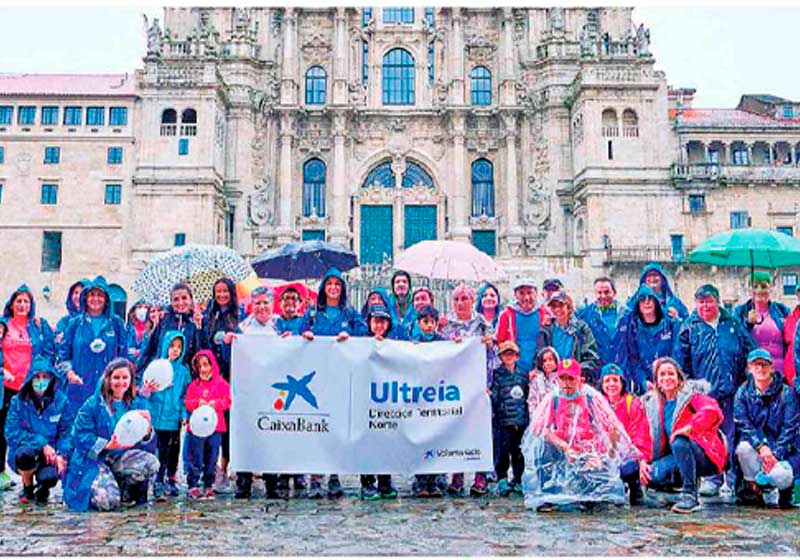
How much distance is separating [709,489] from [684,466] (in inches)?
56.9

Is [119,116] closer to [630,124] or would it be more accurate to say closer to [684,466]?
[630,124]

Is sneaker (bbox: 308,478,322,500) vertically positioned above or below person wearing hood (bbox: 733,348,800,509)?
below

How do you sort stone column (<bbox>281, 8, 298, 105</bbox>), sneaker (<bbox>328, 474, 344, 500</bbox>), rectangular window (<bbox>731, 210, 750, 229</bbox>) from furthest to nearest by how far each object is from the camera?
stone column (<bbox>281, 8, 298, 105</bbox>) < rectangular window (<bbox>731, 210, 750, 229</bbox>) < sneaker (<bbox>328, 474, 344, 500</bbox>)

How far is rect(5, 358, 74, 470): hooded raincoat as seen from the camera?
376 inches

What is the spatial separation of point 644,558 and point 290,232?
1516 inches

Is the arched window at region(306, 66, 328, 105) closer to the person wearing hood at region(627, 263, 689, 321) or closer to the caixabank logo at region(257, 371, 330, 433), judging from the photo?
the person wearing hood at region(627, 263, 689, 321)

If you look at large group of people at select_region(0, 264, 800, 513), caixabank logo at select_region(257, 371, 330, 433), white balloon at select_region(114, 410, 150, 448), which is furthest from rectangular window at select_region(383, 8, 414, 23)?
white balloon at select_region(114, 410, 150, 448)

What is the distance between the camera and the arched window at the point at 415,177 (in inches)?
1817

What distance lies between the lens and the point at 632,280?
39375mm

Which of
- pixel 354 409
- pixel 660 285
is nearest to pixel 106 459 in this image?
pixel 354 409

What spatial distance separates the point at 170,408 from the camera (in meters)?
9.94

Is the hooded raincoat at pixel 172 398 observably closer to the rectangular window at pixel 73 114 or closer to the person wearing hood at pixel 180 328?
the person wearing hood at pixel 180 328

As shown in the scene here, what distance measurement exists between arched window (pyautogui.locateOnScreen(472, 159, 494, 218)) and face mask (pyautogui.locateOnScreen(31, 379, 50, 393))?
37.2 metres

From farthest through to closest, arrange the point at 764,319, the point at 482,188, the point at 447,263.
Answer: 1. the point at 482,188
2. the point at 447,263
3. the point at 764,319
